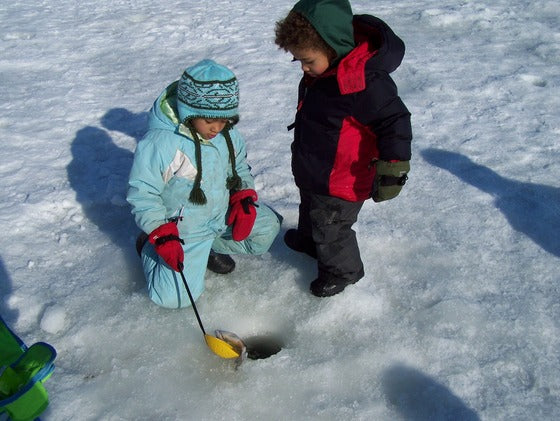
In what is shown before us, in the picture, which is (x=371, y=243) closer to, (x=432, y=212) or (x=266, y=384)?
(x=432, y=212)

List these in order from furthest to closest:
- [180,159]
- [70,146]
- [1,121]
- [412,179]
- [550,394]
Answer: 1. [1,121]
2. [70,146]
3. [412,179]
4. [180,159]
5. [550,394]

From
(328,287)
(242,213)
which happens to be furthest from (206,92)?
(328,287)

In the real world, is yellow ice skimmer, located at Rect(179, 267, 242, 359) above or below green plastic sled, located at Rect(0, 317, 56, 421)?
below

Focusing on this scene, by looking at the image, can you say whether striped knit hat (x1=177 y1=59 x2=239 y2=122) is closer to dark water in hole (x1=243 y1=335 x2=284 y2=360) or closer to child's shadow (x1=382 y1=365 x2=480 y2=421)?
dark water in hole (x1=243 y1=335 x2=284 y2=360)

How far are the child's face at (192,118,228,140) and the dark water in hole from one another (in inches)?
41.8

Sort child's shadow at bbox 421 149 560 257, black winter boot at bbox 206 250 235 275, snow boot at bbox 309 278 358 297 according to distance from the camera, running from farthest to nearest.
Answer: child's shadow at bbox 421 149 560 257
black winter boot at bbox 206 250 235 275
snow boot at bbox 309 278 358 297

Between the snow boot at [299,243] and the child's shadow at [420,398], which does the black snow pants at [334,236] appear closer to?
the snow boot at [299,243]

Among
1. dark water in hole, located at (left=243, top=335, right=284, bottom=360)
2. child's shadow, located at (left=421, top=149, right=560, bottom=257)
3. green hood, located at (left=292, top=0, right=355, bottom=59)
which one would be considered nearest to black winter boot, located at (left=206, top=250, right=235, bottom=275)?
dark water in hole, located at (left=243, top=335, right=284, bottom=360)

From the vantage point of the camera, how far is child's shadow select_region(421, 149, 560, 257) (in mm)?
3234

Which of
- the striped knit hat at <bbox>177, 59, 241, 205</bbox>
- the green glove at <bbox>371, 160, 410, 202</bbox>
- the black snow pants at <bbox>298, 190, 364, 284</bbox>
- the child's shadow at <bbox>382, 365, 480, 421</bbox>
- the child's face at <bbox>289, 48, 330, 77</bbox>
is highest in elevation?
the child's face at <bbox>289, 48, 330, 77</bbox>

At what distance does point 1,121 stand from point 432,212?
12.1ft

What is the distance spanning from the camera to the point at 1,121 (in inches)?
182

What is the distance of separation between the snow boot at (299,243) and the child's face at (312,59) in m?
1.07

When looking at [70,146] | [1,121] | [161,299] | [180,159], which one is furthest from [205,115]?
[1,121]
